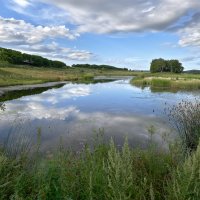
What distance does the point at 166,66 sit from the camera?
144375mm

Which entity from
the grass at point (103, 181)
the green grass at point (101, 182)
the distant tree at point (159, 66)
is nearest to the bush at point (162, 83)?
the grass at point (103, 181)

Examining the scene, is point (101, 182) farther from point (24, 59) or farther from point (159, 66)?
point (159, 66)

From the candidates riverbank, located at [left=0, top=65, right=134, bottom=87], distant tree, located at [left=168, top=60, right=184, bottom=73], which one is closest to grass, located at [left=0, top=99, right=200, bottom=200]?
riverbank, located at [left=0, top=65, right=134, bottom=87]

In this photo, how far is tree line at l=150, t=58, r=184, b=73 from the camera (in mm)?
141625

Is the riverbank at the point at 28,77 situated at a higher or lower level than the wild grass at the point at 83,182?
lower

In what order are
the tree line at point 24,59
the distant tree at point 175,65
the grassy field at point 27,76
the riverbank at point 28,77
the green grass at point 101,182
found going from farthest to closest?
the distant tree at point 175,65 → the tree line at point 24,59 → the grassy field at point 27,76 → the riverbank at point 28,77 → the green grass at point 101,182

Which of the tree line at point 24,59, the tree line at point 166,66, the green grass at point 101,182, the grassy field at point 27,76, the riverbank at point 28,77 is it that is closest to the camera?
the green grass at point 101,182

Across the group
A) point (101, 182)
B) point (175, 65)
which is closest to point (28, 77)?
point (101, 182)

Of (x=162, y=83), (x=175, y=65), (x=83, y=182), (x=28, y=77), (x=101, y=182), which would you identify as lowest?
(x=28, y=77)

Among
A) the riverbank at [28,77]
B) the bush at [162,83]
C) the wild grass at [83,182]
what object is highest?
the wild grass at [83,182]

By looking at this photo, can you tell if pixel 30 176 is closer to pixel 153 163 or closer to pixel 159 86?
pixel 153 163

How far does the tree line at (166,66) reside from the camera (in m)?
142

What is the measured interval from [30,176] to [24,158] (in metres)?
1.06

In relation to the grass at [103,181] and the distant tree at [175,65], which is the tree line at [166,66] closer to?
the distant tree at [175,65]
